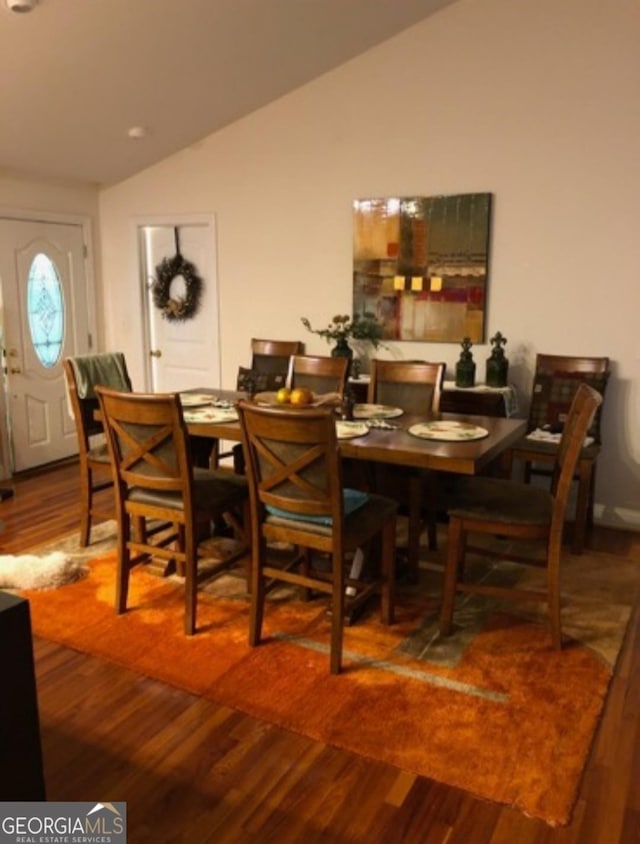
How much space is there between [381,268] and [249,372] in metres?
1.19

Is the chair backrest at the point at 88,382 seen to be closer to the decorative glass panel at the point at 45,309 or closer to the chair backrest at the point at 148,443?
the chair backrest at the point at 148,443

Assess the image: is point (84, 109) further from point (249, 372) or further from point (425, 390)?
point (425, 390)

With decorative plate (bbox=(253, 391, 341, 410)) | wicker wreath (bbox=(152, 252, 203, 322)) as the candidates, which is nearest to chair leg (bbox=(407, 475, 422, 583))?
decorative plate (bbox=(253, 391, 341, 410))

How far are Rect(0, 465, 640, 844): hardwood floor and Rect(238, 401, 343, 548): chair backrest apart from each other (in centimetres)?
77

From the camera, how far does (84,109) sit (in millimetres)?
4402

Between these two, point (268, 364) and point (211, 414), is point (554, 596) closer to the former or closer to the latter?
point (211, 414)

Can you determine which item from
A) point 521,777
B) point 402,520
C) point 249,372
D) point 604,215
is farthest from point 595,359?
point 521,777

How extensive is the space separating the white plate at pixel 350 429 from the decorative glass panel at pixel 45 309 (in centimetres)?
328

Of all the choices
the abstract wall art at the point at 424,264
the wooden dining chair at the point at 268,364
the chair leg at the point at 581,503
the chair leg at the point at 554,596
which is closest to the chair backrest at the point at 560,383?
the chair leg at the point at 581,503

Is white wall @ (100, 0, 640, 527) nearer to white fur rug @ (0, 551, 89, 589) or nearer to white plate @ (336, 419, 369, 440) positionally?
white plate @ (336, 419, 369, 440)

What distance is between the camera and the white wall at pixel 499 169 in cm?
402

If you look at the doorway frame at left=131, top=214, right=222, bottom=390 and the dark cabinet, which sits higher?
the doorway frame at left=131, top=214, right=222, bottom=390

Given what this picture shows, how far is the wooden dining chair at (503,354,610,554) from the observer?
152 inches

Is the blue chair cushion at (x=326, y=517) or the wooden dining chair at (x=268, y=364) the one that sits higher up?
the wooden dining chair at (x=268, y=364)
